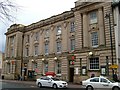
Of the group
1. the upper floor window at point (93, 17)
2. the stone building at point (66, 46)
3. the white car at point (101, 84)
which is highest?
the upper floor window at point (93, 17)

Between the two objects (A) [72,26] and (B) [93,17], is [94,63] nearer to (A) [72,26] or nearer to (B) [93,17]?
(B) [93,17]

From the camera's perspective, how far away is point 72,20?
1599 inches

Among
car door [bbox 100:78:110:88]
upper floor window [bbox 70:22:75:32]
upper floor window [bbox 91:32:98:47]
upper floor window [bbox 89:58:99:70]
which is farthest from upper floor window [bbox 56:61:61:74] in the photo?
car door [bbox 100:78:110:88]

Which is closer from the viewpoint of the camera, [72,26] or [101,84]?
[101,84]

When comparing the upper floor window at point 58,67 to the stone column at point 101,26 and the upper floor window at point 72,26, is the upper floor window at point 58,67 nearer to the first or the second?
the upper floor window at point 72,26

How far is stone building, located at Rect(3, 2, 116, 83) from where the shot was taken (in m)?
33.2

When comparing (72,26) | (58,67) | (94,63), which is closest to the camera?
(94,63)

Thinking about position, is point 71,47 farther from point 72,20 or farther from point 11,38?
point 11,38

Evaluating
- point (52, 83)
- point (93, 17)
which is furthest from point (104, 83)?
point (93, 17)

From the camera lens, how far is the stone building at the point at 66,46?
33.2 meters

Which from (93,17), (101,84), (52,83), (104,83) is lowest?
(52,83)

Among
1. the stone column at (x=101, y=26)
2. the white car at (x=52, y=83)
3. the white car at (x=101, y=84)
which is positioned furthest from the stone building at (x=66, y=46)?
the white car at (x=101, y=84)

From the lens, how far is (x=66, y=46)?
41.0m

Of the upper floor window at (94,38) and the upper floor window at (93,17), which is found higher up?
the upper floor window at (93,17)
